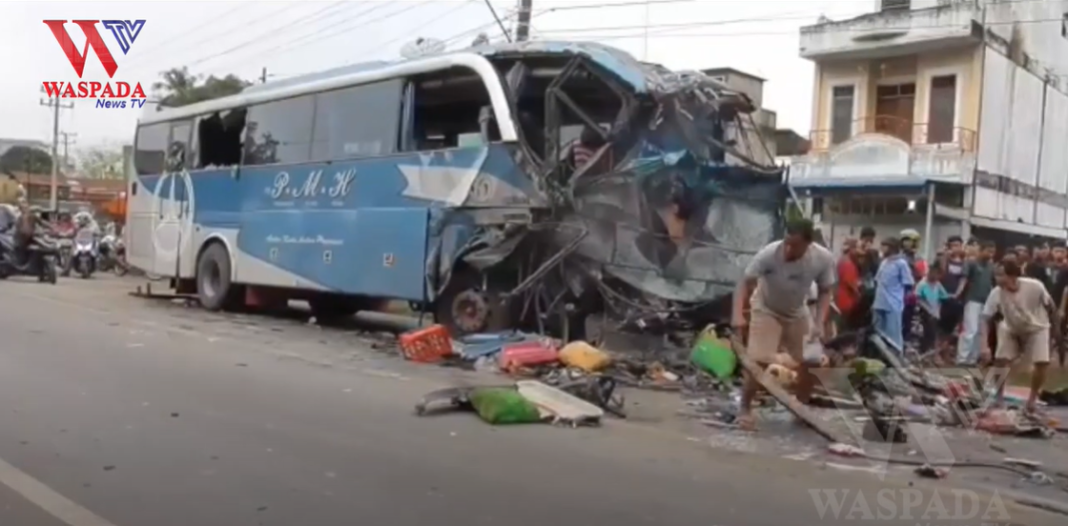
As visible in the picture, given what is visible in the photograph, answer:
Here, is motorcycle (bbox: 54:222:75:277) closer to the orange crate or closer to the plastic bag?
the orange crate

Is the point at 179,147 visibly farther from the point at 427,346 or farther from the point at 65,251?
the point at 65,251

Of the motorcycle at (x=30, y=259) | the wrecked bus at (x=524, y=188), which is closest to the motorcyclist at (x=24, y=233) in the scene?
the motorcycle at (x=30, y=259)

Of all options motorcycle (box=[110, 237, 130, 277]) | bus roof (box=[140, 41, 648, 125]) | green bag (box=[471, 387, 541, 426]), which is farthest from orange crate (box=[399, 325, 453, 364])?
motorcycle (box=[110, 237, 130, 277])

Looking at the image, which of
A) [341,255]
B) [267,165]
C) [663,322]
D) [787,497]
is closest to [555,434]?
[787,497]

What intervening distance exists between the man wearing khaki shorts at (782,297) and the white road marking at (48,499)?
437cm

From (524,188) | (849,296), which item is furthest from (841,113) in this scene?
(524,188)

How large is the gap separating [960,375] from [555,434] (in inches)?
181

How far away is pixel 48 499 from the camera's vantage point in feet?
16.8

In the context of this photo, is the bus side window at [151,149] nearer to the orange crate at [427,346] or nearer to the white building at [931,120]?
the orange crate at [427,346]

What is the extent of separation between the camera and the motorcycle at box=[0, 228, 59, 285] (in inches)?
845

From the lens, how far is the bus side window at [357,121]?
43.0 ft

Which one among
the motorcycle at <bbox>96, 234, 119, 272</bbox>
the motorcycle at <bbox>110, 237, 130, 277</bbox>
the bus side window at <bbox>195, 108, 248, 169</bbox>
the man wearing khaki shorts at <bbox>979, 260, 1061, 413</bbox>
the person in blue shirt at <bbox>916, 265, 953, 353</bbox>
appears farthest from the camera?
the motorcycle at <bbox>96, 234, 119, 272</bbox>

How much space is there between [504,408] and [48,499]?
314 cm

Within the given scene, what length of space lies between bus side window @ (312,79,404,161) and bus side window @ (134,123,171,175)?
4.65 metres
